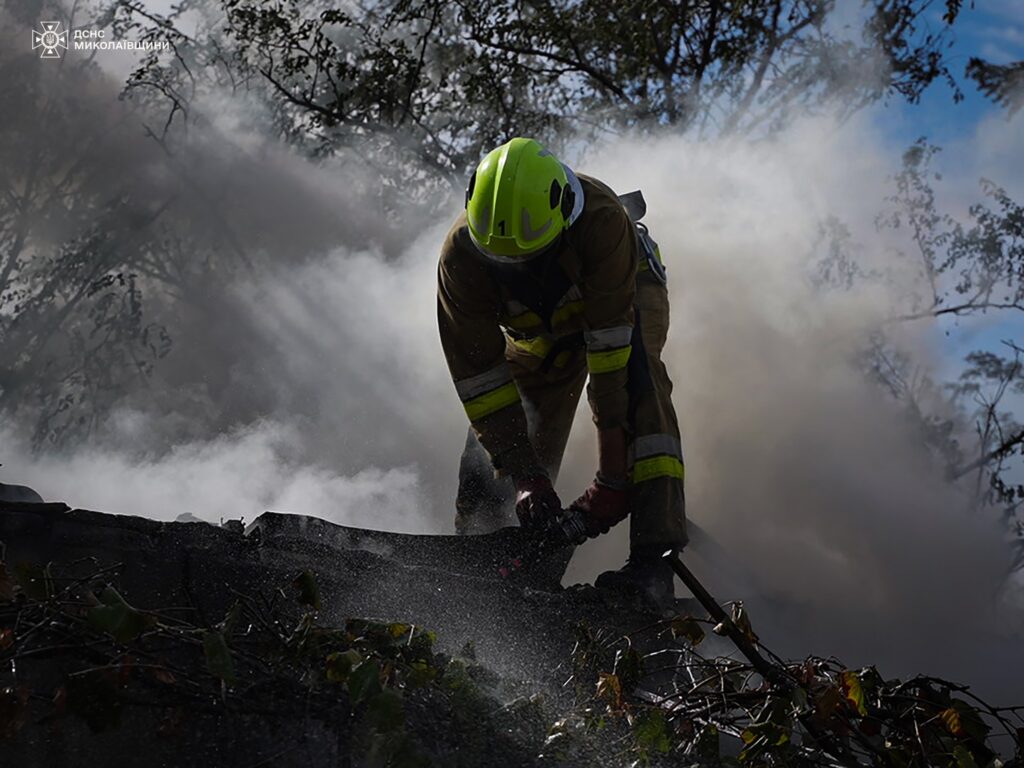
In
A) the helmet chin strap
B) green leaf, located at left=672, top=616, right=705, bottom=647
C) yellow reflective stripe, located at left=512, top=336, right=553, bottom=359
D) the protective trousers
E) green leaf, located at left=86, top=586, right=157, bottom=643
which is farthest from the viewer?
yellow reflective stripe, located at left=512, top=336, right=553, bottom=359

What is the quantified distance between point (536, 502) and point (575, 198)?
128 centimetres

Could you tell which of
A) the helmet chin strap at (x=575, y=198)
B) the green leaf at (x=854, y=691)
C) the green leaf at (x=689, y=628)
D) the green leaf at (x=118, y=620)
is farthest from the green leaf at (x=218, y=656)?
the helmet chin strap at (x=575, y=198)

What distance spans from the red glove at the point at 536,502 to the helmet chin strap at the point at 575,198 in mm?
1116

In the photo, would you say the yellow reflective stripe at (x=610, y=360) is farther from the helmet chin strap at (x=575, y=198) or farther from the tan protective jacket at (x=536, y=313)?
the helmet chin strap at (x=575, y=198)

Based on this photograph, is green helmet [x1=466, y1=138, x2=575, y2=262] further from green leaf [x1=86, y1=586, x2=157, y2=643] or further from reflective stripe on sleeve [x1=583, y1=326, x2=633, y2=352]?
green leaf [x1=86, y1=586, x2=157, y2=643]

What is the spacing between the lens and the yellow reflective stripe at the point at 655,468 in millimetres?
4750

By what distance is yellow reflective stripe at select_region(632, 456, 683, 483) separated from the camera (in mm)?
4750

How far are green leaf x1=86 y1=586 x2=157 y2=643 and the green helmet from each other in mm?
2797

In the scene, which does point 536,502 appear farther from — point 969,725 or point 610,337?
point 969,725

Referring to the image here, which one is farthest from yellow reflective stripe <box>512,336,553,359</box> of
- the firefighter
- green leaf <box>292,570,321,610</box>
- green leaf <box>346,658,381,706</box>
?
green leaf <box>346,658,381,706</box>

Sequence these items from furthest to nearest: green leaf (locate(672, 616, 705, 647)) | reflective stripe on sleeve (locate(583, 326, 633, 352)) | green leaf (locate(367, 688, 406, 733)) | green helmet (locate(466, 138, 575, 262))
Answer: reflective stripe on sleeve (locate(583, 326, 633, 352))
green helmet (locate(466, 138, 575, 262))
green leaf (locate(672, 616, 705, 647))
green leaf (locate(367, 688, 406, 733))

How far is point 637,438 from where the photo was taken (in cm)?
482

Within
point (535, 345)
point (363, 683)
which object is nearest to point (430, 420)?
point (535, 345)

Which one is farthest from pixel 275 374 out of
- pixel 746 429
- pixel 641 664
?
pixel 641 664
